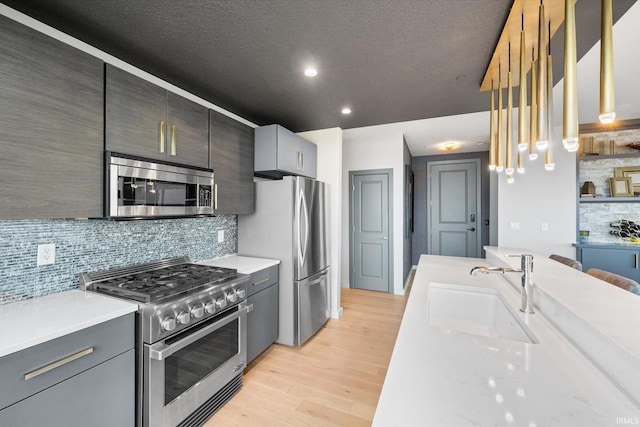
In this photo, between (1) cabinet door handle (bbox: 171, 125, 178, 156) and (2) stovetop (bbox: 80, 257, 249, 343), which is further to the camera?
(1) cabinet door handle (bbox: 171, 125, 178, 156)

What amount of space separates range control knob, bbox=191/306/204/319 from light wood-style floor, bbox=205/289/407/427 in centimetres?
70

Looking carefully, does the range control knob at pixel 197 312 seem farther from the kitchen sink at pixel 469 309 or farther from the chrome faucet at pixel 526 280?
the chrome faucet at pixel 526 280

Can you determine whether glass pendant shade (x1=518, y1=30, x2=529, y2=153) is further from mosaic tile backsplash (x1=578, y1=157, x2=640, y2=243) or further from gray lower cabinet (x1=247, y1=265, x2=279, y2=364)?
mosaic tile backsplash (x1=578, y1=157, x2=640, y2=243)

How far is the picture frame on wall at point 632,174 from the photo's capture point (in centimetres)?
344

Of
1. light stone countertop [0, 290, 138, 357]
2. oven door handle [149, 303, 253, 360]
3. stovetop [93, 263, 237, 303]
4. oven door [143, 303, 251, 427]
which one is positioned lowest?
oven door [143, 303, 251, 427]

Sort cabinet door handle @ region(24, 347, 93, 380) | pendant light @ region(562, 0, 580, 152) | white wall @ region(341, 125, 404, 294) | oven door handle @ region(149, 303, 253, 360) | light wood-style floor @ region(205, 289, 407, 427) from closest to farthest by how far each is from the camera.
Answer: pendant light @ region(562, 0, 580, 152)
cabinet door handle @ region(24, 347, 93, 380)
oven door handle @ region(149, 303, 253, 360)
light wood-style floor @ region(205, 289, 407, 427)
white wall @ region(341, 125, 404, 294)

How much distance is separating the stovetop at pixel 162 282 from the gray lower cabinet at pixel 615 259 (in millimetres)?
4161

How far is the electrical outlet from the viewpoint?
1.53 metres

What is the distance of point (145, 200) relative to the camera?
175cm

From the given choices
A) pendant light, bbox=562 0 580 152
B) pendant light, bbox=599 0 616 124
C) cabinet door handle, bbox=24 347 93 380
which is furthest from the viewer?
cabinet door handle, bbox=24 347 93 380

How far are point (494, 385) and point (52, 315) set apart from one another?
1822 millimetres

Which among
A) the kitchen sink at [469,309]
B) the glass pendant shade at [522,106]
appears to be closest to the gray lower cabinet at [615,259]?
the kitchen sink at [469,309]

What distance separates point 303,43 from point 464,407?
1.95 metres

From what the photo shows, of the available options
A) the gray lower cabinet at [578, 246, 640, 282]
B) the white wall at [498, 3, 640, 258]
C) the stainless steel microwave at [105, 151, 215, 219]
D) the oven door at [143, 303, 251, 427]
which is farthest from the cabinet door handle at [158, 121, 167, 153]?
the gray lower cabinet at [578, 246, 640, 282]
